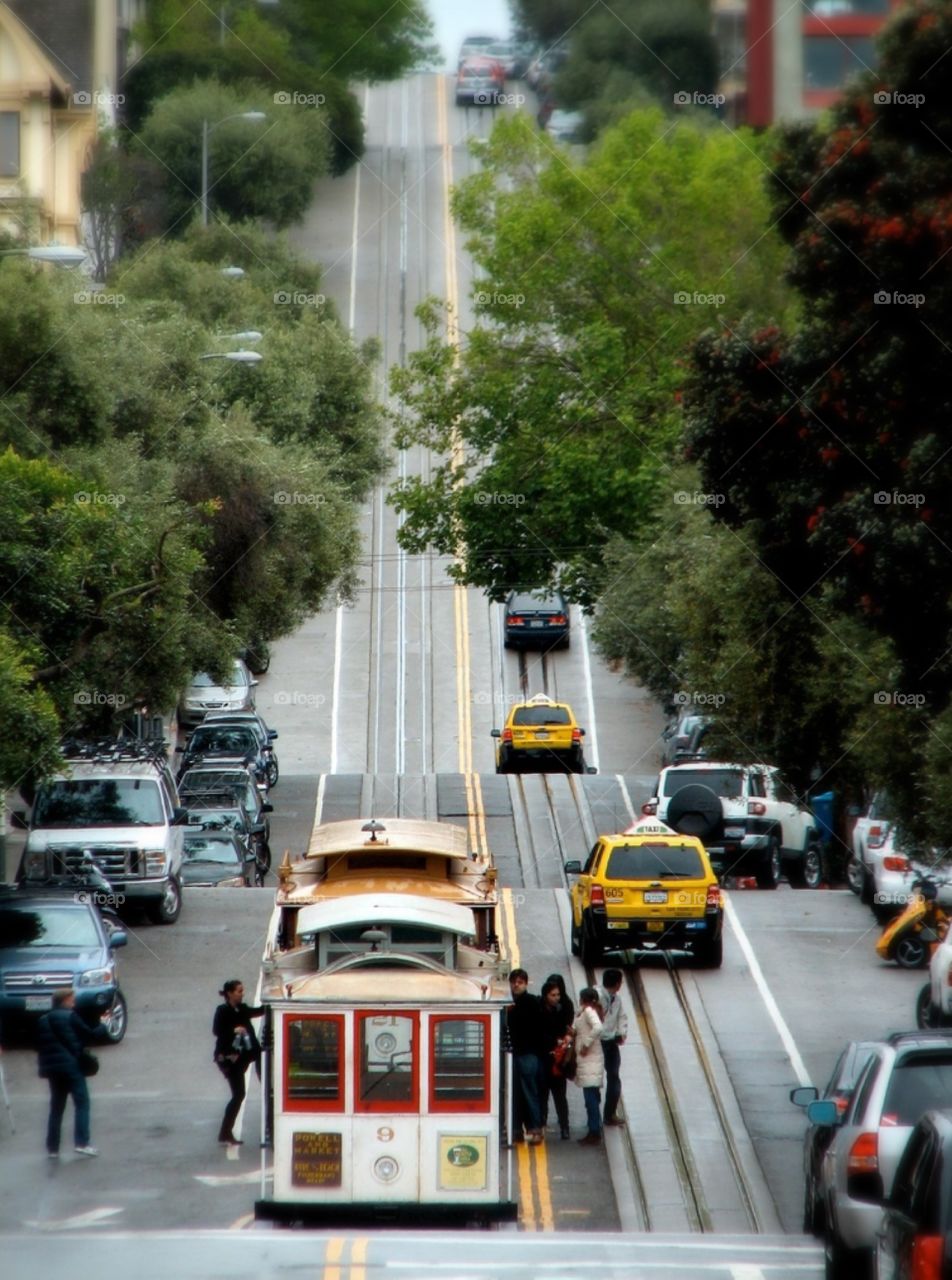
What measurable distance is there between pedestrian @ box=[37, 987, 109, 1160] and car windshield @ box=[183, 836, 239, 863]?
14.9 metres

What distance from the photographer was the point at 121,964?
27359 millimetres

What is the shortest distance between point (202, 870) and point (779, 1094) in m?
13.7

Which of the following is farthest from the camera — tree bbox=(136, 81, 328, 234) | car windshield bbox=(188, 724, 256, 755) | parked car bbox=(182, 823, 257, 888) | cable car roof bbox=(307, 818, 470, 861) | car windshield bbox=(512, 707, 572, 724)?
tree bbox=(136, 81, 328, 234)

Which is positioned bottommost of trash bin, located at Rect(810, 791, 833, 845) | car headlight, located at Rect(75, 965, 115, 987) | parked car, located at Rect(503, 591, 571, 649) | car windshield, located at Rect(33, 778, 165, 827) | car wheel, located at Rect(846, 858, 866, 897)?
car headlight, located at Rect(75, 965, 115, 987)

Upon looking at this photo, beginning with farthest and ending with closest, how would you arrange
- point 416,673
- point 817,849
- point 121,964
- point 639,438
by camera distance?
point 416,673, point 639,438, point 817,849, point 121,964

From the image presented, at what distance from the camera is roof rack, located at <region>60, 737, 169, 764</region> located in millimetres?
31219

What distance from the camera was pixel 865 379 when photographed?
1947cm

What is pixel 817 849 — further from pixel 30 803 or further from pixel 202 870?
pixel 30 803

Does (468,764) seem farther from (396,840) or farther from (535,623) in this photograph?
(396,840)

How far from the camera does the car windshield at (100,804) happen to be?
98.6 feet

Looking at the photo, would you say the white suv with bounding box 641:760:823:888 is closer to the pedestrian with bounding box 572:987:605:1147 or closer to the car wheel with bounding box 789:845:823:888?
the car wheel with bounding box 789:845:823:888

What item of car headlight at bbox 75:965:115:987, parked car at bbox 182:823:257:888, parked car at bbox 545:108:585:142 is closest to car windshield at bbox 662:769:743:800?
parked car at bbox 182:823:257:888

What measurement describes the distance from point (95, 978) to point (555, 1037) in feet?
18.4

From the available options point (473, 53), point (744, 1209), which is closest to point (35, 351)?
point (744, 1209)
